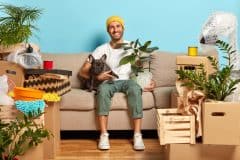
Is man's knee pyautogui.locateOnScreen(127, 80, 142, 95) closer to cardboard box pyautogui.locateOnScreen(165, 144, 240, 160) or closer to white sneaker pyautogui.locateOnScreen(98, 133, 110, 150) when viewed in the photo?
white sneaker pyautogui.locateOnScreen(98, 133, 110, 150)

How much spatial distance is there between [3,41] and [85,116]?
3.04ft

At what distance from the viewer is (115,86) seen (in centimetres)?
387

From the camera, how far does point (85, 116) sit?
388cm

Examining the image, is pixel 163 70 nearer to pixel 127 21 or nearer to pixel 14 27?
pixel 127 21

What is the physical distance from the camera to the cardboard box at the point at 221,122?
2656mm

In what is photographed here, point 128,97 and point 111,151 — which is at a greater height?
point 128,97

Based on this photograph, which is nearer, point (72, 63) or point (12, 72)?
point (12, 72)

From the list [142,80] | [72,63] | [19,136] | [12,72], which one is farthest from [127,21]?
[19,136]

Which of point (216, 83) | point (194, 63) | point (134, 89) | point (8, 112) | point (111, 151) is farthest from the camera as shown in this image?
point (134, 89)

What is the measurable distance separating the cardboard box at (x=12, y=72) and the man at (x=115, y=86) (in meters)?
0.71

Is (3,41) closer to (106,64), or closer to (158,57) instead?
(106,64)

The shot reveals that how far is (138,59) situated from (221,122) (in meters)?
1.56

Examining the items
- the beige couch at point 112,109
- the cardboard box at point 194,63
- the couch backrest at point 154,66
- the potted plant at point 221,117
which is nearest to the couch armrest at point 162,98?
the beige couch at point 112,109

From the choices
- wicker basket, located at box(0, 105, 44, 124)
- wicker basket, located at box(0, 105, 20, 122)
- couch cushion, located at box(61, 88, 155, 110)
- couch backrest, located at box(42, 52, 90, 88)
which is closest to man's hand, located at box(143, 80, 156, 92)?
couch cushion, located at box(61, 88, 155, 110)
